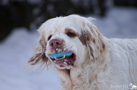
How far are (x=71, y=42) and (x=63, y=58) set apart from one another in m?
0.19

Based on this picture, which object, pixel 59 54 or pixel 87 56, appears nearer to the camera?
pixel 59 54

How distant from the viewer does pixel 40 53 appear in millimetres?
3822

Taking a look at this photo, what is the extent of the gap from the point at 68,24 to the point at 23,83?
291 cm

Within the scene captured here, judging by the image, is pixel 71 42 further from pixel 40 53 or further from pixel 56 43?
pixel 40 53

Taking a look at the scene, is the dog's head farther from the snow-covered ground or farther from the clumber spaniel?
the snow-covered ground

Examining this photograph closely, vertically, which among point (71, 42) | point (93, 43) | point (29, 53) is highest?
point (71, 42)

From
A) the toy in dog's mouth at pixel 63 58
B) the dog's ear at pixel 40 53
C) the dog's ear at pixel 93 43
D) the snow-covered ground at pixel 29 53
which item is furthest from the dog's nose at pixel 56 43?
the snow-covered ground at pixel 29 53

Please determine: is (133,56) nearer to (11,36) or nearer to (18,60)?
(18,60)

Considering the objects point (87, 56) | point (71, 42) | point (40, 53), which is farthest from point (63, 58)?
point (40, 53)

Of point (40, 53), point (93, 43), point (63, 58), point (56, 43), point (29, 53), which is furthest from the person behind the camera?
point (29, 53)

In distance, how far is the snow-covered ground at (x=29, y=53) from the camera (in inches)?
234

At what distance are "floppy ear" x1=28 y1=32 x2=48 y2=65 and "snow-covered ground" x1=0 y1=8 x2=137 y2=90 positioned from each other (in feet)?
0.62

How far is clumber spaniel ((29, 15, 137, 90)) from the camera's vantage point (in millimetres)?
3268

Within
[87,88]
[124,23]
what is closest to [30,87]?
[87,88]
